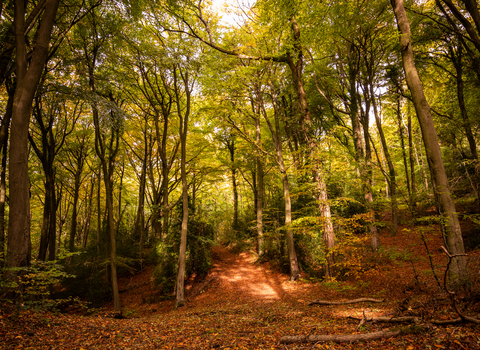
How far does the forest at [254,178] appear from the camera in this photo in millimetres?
4887

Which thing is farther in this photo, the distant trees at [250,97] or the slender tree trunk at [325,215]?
the slender tree trunk at [325,215]

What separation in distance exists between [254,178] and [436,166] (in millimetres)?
12629

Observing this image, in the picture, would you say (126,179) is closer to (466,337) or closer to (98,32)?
(98,32)

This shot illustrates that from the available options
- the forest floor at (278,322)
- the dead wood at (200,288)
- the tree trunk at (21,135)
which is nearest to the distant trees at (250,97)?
the tree trunk at (21,135)

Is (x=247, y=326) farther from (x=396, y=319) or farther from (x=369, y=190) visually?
(x=369, y=190)

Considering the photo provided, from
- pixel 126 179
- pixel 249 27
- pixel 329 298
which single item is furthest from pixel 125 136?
pixel 329 298

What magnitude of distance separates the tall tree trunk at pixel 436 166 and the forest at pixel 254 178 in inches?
1.5

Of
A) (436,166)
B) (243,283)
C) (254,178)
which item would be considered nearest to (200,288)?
(243,283)

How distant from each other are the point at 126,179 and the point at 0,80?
15596 millimetres

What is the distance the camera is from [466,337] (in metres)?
2.88

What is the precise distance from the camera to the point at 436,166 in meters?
5.79

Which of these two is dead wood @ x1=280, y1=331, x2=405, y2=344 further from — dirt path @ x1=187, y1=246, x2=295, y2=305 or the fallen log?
dirt path @ x1=187, y1=246, x2=295, y2=305

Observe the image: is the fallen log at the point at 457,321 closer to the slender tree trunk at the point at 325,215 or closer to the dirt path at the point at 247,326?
the dirt path at the point at 247,326

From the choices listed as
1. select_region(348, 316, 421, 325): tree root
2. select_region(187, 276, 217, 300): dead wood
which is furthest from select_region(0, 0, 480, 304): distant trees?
Result: select_region(348, 316, 421, 325): tree root
